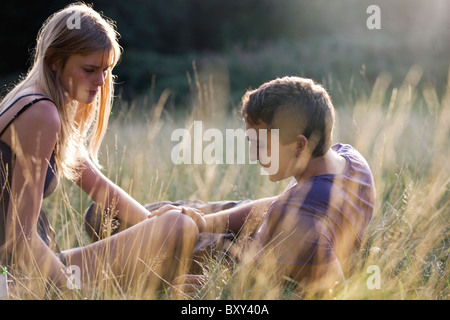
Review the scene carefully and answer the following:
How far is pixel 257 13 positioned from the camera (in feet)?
50.4

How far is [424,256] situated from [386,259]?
0.35 meters

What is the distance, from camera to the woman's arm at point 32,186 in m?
1.90

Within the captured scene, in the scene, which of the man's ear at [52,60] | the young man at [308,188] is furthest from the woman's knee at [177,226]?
the man's ear at [52,60]

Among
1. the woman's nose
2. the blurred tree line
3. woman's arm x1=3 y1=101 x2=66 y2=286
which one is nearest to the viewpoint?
woman's arm x1=3 y1=101 x2=66 y2=286

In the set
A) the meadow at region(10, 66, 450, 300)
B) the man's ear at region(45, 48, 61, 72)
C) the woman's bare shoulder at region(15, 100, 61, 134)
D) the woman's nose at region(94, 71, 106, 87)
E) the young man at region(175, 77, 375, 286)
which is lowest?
the meadow at region(10, 66, 450, 300)

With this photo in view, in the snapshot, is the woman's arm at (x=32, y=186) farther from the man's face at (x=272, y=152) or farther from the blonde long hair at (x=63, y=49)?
the man's face at (x=272, y=152)

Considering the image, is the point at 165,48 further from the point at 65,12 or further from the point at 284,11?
the point at 65,12

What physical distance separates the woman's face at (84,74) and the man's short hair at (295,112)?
0.69m

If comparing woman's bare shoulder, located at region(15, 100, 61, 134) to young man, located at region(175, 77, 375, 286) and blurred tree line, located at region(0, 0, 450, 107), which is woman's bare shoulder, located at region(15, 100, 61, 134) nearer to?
young man, located at region(175, 77, 375, 286)

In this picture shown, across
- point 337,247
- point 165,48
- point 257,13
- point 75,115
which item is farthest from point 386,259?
point 257,13

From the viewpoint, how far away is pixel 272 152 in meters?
1.94

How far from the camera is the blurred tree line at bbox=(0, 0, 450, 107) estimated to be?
428 inches

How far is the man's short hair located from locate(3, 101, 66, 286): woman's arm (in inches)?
31.1

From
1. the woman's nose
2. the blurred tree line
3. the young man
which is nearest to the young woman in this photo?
the woman's nose
